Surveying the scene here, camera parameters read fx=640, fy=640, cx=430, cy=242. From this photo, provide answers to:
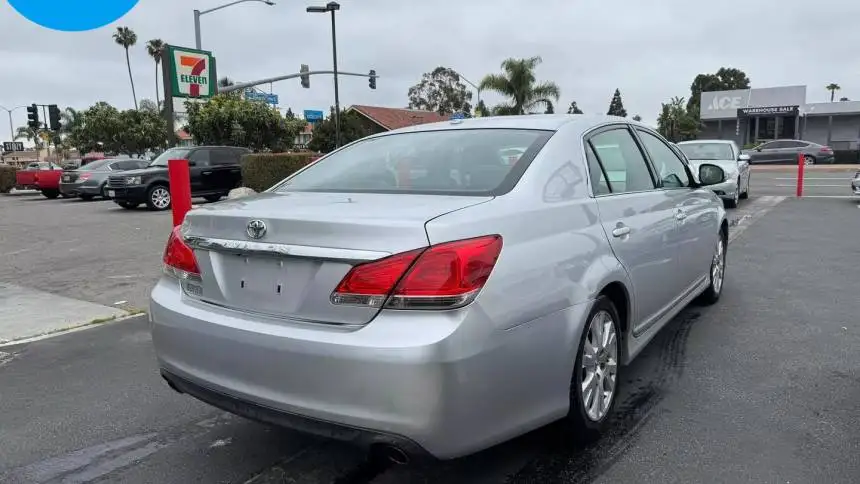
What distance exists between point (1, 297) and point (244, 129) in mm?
21898

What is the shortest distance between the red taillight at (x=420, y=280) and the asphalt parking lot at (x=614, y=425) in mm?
987

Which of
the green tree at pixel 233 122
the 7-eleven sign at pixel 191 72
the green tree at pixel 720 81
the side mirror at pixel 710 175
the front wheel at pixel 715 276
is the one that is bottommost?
the front wheel at pixel 715 276

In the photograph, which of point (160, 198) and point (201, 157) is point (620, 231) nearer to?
point (160, 198)

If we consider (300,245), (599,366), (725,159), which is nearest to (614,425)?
(599,366)

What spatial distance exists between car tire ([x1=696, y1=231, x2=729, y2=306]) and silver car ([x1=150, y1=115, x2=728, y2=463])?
2.27m

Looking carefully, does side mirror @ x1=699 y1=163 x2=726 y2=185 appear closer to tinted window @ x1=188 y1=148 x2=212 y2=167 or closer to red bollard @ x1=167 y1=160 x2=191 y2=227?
red bollard @ x1=167 y1=160 x2=191 y2=227

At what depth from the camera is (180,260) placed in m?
2.87

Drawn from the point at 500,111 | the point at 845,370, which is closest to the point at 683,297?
the point at 845,370

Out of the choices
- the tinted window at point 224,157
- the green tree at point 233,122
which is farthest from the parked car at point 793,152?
the tinted window at point 224,157

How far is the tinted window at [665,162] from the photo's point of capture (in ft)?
14.1

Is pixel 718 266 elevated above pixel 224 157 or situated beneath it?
situated beneath

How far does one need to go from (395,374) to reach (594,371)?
1237mm

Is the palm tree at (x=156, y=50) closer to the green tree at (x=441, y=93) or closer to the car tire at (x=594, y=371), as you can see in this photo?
the green tree at (x=441, y=93)

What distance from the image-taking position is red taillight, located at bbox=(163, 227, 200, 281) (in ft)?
9.14
